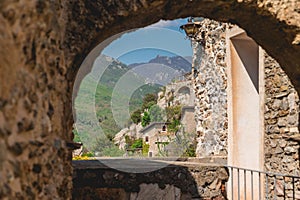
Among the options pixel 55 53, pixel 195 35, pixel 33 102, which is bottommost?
pixel 33 102

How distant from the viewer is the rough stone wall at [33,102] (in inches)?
52.7

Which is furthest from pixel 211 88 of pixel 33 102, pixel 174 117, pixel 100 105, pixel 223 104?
pixel 33 102

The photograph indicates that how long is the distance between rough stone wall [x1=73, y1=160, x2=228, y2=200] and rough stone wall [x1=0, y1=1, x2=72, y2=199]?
115cm

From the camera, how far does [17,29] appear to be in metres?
1.41

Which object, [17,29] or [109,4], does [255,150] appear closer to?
[109,4]

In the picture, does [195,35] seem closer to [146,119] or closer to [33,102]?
[146,119]

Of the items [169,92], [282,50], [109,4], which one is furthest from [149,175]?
[169,92]

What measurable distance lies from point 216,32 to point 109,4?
4.85m

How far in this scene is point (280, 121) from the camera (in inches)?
175

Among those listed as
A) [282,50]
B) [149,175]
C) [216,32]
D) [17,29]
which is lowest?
[149,175]

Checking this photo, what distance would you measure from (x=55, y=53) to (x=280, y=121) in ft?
10.1

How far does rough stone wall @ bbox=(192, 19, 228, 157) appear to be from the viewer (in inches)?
266

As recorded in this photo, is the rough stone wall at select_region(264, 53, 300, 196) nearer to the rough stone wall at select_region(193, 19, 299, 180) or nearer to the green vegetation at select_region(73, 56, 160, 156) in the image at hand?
the rough stone wall at select_region(193, 19, 299, 180)

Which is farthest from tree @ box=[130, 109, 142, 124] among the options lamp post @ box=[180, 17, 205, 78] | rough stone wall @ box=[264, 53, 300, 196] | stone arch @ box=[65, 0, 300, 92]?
stone arch @ box=[65, 0, 300, 92]
